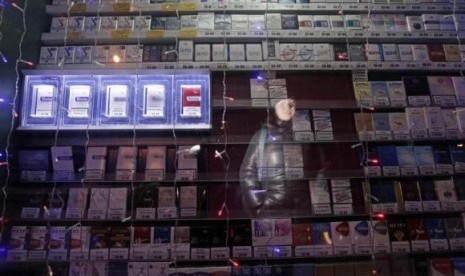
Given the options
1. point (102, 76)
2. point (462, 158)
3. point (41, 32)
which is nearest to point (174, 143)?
point (102, 76)

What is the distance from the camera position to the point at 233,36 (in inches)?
102

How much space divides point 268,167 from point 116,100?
100 centimetres

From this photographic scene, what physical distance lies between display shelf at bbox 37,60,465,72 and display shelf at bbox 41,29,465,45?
0.57ft

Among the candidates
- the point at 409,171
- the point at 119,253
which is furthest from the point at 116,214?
the point at 409,171

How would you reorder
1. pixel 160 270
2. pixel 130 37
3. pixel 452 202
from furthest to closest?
1. pixel 130 37
2. pixel 452 202
3. pixel 160 270

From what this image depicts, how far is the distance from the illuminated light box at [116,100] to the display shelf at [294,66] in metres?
0.04

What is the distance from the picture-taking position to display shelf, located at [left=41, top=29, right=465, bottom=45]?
8.51ft

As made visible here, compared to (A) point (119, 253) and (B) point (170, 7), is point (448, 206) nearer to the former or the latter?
(A) point (119, 253)

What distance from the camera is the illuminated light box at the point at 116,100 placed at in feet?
7.98

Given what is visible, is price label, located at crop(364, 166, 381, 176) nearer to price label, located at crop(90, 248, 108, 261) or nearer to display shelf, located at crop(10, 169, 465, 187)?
display shelf, located at crop(10, 169, 465, 187)

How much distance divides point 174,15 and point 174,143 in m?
0.87

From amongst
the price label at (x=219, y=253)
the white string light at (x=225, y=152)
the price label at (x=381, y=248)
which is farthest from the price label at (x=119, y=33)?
the price label at (x=381, y=248)

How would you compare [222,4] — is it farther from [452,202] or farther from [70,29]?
[452,202]

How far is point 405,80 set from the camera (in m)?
2.63
